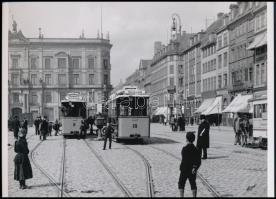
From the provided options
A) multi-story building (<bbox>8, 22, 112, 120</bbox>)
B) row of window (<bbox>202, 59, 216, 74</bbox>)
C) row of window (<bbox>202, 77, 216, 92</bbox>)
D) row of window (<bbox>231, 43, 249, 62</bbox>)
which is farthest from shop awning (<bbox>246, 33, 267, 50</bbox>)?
row of window (<bbox>202, 59, 216, 74</bbox>)

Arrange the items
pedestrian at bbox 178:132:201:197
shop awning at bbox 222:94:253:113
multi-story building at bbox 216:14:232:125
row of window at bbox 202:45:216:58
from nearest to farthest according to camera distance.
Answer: pedestrian at bbox 178:132:201:197
shop awning at bbox 222:94:253:113
multi-story building at bbox 216:14:232:125
row of window at bbox 202:45:216:58

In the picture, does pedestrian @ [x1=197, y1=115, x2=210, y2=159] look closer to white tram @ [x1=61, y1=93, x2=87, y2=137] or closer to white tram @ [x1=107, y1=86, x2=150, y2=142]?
white tram @ [x1=107, y1=86, x2=150, y2=142]

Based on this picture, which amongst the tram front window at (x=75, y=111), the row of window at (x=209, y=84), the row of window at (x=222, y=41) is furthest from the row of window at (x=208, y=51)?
the tram front window at (x=75, y=111)

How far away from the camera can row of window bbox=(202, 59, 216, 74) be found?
51231 mm

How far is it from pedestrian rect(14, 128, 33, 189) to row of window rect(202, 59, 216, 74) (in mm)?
41019

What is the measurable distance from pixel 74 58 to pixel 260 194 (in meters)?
7.70

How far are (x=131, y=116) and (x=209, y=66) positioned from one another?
100ft

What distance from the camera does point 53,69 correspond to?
1506cm

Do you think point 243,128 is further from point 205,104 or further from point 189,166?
point 205,104

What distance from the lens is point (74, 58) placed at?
50.9 ft

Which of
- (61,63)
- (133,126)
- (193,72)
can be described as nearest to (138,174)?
(61,63)

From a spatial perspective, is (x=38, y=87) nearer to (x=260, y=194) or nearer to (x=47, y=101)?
(x=47, y=101)

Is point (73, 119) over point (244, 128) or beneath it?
over

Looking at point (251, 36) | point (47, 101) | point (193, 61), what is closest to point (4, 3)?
point (47, 101)
